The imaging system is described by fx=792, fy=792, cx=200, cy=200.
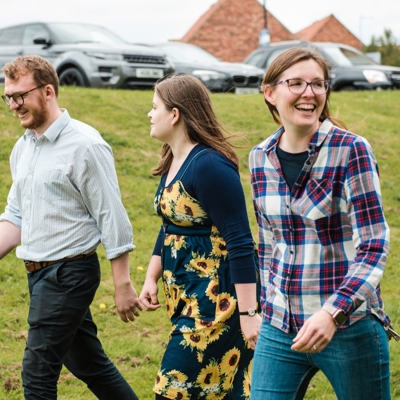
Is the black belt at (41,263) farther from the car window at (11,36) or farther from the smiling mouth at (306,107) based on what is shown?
the car window at (11,36)

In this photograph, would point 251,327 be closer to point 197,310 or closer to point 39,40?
point 197,310

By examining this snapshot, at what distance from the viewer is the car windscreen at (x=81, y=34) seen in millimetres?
14910

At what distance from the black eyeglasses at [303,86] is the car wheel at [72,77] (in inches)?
450

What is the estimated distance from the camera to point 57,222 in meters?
4.14

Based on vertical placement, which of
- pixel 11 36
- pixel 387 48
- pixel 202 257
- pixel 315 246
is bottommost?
pixel 387 48

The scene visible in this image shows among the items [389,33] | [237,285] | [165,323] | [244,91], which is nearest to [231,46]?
[389,33]

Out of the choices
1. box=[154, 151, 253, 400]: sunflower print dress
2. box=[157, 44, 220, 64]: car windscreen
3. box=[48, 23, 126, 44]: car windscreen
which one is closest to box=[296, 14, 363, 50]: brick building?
box=[157, 44, 220, 64]: car windscreen

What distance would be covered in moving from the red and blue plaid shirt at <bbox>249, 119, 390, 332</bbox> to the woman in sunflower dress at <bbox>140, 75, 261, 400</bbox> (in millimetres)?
394

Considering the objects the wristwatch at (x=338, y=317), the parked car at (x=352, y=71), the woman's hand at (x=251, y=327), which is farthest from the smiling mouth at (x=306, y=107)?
the parked car at (x=352, y=71)

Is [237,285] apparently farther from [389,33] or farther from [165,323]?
[389,33]

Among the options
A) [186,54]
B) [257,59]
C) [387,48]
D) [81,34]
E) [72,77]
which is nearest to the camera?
[72,77]

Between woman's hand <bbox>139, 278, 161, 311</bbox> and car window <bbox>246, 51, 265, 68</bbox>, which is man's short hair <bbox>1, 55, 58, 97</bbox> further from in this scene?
car window <bbox>246, 51, 265, 68</bbox>

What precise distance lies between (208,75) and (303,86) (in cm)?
1280

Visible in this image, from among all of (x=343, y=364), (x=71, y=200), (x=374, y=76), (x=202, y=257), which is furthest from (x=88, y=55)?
(x=343, y=364)
